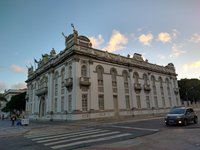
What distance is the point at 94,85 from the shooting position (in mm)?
27266

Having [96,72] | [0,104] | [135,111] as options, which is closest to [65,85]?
[96,72]

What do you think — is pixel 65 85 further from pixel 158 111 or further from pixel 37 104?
pixel 158 111

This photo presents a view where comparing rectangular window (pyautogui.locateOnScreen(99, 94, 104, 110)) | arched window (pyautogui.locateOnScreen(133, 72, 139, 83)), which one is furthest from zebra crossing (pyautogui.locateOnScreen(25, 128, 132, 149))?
arched window (pyautogui.locateOnScreen(133, 72, 139, 83))

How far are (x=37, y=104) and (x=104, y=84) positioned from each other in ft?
61.8

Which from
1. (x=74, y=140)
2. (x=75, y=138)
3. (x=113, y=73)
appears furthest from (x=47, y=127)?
(x=113, y=73)

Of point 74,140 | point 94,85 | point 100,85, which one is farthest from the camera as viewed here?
point 100,85

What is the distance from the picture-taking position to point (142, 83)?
35.8 meters

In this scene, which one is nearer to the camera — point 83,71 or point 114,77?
point 83,71

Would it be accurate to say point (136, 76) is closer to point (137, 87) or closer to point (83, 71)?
point (137, 87)

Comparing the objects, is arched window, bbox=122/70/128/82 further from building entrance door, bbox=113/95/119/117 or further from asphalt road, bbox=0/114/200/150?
asphalt road, bbox=0/114/200/150

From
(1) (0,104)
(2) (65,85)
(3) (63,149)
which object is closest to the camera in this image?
(3) (63,149)

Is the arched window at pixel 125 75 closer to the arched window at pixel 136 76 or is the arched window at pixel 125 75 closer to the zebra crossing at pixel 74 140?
the arched window at pixel 136 76

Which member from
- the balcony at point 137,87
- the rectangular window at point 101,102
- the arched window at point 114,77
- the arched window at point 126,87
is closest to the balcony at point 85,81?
the rectangular window at point 101,102

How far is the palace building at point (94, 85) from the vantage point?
25.9 metres
